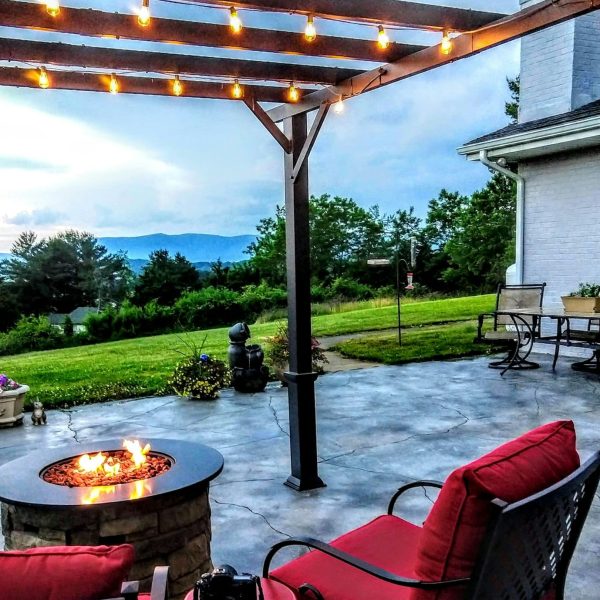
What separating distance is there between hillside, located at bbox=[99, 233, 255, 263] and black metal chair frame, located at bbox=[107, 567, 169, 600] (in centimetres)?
827

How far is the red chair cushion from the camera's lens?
5.93ft

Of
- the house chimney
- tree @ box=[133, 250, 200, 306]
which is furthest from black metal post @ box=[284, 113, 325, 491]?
tree @ box=[133, 250, 200, 306]

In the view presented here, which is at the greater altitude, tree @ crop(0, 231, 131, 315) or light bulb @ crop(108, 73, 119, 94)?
light bulb @ crop(108, 73, 119, 94)

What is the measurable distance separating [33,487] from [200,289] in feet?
27.1

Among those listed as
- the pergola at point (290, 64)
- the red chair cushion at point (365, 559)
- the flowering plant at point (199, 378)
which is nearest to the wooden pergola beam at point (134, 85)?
the pergola at point (290, 64)

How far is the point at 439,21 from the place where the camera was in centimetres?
266

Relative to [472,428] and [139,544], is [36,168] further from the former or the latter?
[139,544]

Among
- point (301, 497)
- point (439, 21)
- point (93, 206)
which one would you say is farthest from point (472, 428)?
point (93, 206)

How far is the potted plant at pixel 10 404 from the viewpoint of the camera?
5.36m

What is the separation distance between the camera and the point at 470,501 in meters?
1.37

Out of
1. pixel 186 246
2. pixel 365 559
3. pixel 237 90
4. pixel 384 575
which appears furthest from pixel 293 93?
pixel 186 246

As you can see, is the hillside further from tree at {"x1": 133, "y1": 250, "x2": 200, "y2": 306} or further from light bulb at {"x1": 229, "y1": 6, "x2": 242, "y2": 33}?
light bulb at {"x1": 229, "y1": 6, "x2": 242, "y2": 33}

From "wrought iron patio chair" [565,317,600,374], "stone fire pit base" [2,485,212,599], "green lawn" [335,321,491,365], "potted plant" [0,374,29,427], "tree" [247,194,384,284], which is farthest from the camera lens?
"tree" [247,194,384,284]

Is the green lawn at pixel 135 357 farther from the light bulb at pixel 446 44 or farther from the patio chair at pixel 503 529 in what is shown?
the patio chair at pixel 503 529
